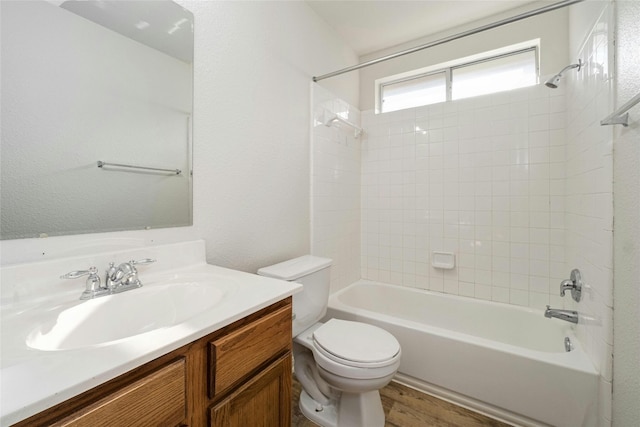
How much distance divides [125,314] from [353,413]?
44.5 inches

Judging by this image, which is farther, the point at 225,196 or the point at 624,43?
the point at 225,196

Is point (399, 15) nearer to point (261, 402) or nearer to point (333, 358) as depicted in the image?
point (333, 358)

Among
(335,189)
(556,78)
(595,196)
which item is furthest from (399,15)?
(595,196)

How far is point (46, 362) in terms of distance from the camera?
1.54 ft

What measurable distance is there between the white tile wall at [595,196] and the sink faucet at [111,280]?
1.80 meters

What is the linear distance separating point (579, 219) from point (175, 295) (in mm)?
2054

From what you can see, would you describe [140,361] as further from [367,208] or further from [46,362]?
[367,208]

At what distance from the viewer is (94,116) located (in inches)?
36.3

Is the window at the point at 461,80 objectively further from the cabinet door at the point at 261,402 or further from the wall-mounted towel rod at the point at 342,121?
the cabinet door at the point at 261,402

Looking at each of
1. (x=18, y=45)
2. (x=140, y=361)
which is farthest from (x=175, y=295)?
(x=18, y=45)

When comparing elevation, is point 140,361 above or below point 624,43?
below

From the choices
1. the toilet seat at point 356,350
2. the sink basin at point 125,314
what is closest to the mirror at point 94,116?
the sink basin at point 125,314

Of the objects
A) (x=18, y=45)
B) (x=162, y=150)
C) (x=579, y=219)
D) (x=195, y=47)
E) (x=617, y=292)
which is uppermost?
(x=195, y=47)

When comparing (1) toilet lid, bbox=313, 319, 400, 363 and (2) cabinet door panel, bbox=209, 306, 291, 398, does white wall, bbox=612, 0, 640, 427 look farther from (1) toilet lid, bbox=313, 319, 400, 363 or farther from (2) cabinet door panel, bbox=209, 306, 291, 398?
(2) cabinet door panel, bbox=209, 306, 291, 398
